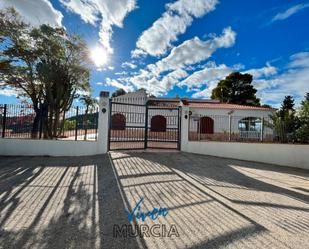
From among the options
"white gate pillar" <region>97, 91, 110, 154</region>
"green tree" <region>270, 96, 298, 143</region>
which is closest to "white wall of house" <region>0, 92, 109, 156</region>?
"white gate pillar" <region>97, 91, 110, 154</region>

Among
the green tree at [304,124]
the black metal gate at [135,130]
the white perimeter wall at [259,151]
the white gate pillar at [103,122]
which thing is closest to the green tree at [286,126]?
the green tree at [304,124]

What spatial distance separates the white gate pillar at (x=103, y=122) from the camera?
8.08 m

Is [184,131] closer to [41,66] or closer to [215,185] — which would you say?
[215,185]

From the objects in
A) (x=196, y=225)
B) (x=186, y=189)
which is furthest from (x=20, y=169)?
(x=196, y=225)

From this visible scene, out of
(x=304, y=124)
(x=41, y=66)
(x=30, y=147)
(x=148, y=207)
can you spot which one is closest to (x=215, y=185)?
(x=148, y=207)

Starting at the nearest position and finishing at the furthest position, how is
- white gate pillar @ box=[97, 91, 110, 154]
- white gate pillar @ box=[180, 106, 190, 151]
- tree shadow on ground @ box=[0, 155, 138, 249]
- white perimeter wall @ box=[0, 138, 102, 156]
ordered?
tree shadow on ground @ box=[0, 155, 138, 249] → white perimeter wall @ box=[0, 138, 102, 156] → white gate pillar @ box=[97, 91, 110, 154] → white gate pillar @ box=[180, 106, 190, 151]

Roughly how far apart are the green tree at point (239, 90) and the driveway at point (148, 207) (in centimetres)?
3104

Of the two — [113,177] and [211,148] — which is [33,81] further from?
[211,148]

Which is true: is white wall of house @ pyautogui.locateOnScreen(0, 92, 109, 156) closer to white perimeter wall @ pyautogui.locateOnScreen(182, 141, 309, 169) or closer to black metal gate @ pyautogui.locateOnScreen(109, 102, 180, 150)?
black metal gate @ pyautogui.locateOnScreen(109, 102, 180, 150)

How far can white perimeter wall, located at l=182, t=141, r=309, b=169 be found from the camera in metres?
8.36

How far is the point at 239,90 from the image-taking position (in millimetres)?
34469

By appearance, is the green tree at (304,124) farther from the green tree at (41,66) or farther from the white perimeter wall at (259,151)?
the green tree at (41,66)

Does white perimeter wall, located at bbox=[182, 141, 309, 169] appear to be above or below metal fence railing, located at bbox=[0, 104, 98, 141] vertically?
below

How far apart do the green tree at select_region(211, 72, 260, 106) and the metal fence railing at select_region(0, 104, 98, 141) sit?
104ft
